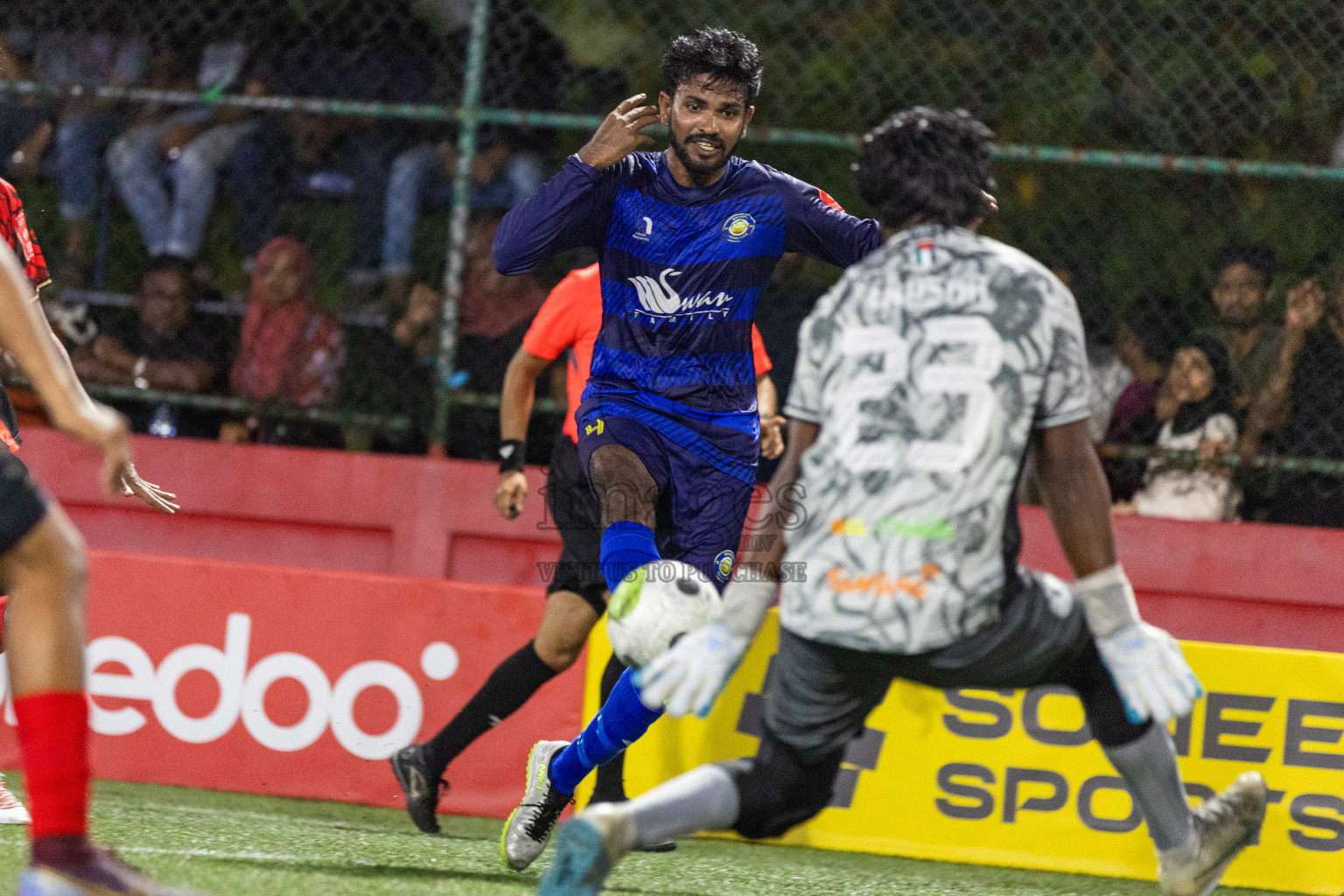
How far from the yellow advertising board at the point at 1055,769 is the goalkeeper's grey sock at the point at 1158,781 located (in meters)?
1.99

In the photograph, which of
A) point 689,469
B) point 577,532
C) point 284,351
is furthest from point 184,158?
point 689,469

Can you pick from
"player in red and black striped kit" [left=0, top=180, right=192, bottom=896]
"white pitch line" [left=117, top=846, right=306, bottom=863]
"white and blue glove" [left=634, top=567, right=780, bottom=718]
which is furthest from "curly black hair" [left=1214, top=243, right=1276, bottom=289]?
"player in red and black striped kit" [left=0, top=180, right=192, bottom=896]

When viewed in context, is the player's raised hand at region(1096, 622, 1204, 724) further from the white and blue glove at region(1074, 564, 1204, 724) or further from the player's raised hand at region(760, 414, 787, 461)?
the player's raised hand at region(760, 414, 787, 461)

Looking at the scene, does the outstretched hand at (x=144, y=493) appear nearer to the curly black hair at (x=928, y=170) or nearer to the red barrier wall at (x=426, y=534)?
the curly black hair at (x=928, y=170)

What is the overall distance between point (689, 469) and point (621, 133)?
0.92 metres

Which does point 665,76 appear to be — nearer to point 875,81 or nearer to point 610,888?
point 610,888

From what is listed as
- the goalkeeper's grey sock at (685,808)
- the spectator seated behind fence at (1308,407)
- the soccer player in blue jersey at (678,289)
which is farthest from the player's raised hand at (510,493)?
the spectator seated behind fence at (1308,407)

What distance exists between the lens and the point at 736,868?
185 inches

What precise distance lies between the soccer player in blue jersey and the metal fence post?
8.19 ft

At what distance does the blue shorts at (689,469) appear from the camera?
4270mm

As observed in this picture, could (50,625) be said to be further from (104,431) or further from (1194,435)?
(1194,435)

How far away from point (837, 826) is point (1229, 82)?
375cm

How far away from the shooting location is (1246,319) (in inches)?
260

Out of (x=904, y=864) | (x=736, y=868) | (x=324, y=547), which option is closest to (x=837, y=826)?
(x=904, y=864)
